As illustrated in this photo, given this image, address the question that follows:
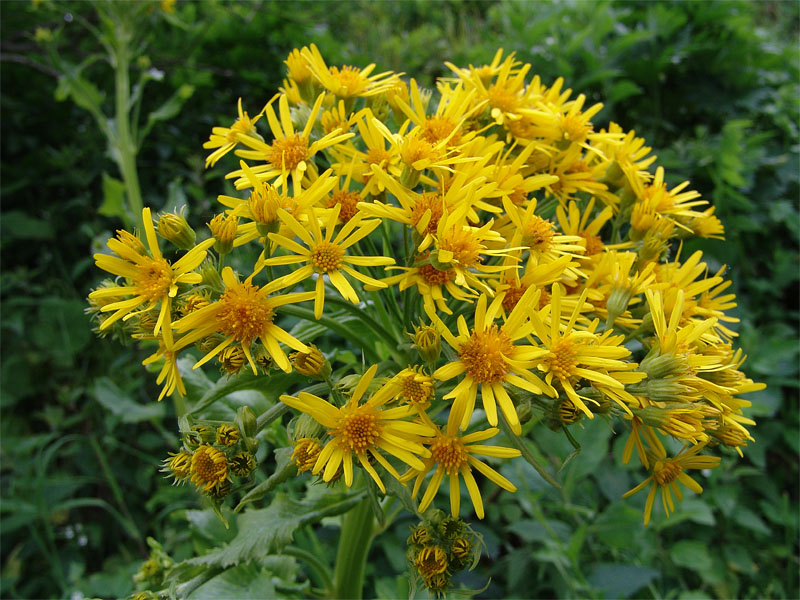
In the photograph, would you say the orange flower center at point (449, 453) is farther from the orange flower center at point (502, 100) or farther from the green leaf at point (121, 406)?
the green leaf at point (121, 406)

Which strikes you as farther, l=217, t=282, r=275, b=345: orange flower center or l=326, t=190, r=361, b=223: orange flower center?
l=326, t=190, r=361, b=223: orange flower center

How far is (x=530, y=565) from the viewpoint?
2.08m

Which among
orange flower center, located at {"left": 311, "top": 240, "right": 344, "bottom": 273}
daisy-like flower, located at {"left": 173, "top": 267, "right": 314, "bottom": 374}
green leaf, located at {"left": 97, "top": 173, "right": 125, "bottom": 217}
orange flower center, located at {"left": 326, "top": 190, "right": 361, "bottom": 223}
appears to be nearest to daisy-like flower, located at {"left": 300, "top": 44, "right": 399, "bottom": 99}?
orange flower center, located at {"left": 326, "top": 190, "right": 361, "bottom": 223}

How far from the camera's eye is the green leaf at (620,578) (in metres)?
1.64

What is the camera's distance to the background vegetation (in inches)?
79.9

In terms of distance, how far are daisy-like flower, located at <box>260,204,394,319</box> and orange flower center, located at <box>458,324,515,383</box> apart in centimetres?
17

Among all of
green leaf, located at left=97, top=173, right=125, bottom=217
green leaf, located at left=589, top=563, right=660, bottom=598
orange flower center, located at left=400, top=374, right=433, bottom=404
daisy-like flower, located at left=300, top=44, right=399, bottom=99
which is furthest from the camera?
green leaf, located at left=97, top=173, right=125, bottom=217

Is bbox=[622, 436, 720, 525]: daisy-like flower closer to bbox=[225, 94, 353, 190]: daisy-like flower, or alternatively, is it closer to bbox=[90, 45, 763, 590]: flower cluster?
Answer: bbox=[90, 45, 763, 590]: flower cluster

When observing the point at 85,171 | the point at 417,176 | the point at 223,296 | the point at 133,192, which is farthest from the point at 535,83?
the point at 85,171

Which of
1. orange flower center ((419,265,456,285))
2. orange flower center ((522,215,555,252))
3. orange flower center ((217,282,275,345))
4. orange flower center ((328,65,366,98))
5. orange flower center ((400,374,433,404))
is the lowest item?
orange flower center ((400,374,433,404))

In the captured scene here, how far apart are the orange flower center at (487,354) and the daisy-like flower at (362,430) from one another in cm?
12

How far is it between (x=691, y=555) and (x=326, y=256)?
1765 mm

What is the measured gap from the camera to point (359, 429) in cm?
89

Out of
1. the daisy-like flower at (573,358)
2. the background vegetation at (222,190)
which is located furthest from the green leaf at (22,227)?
the daisy-like flower at (573,358)
